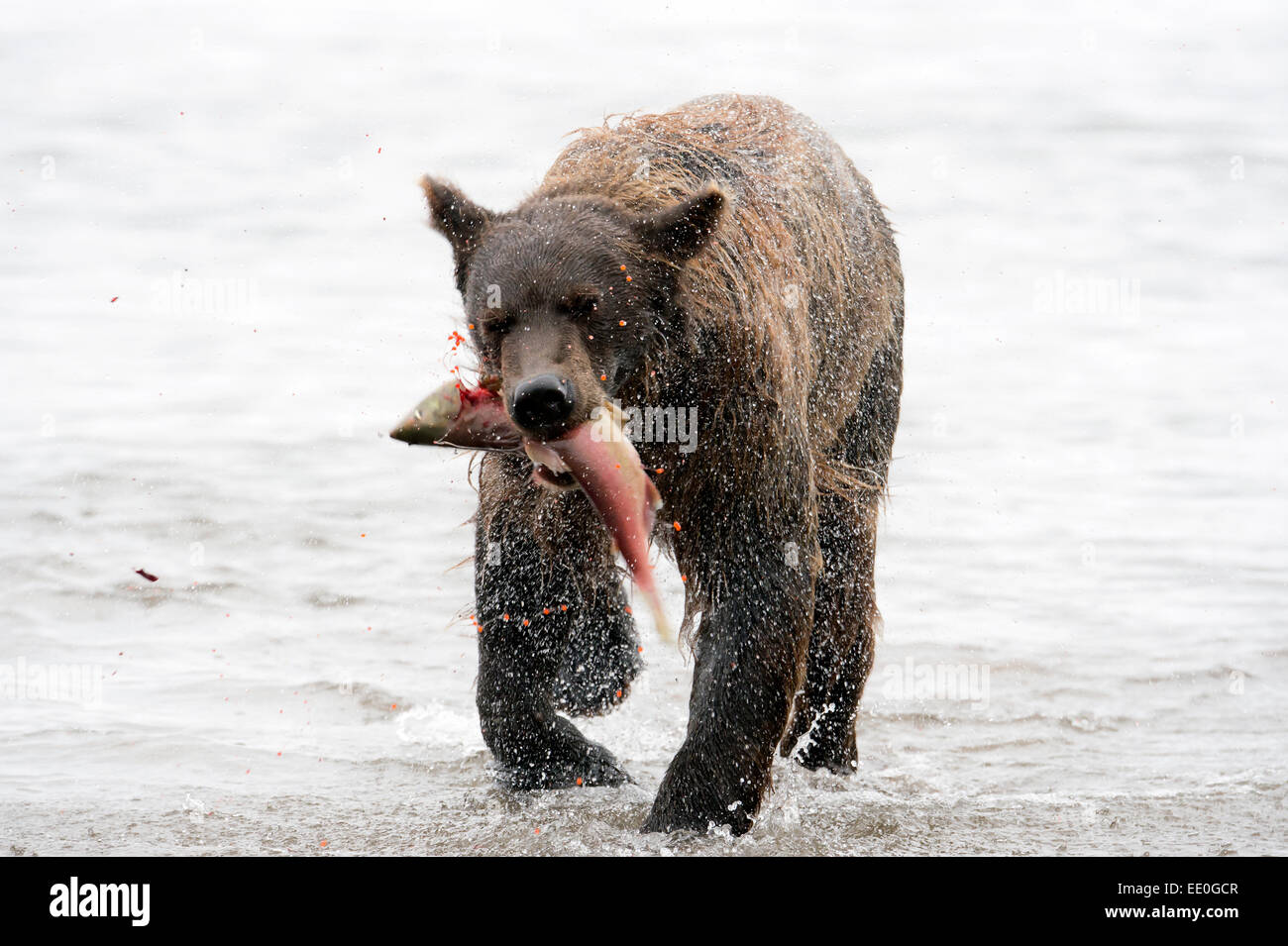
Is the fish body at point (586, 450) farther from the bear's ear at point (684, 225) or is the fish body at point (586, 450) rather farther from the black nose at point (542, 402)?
the bear's ear at point (684, 225)

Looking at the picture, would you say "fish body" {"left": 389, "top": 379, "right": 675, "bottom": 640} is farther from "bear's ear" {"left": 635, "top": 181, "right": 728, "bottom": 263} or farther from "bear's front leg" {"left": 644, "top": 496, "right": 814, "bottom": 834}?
"bear's front leg" {"left": 644, "top": 496, "right": 814, "bottom": 834}

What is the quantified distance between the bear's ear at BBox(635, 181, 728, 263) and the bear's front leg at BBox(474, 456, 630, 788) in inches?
39.1

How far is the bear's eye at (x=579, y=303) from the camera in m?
4.53

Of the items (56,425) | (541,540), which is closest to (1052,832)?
(541,540)

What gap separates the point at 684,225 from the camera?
4.72 m

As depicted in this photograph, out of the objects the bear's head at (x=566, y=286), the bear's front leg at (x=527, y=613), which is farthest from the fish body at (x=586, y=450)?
the bear's front leg at (x=527, y=613)

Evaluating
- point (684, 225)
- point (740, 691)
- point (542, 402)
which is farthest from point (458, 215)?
point (740, 691)

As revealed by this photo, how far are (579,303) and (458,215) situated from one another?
0.57 m

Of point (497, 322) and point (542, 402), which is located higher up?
point (497, 322)

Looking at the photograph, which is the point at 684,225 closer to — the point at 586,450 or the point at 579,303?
the point at 579,303

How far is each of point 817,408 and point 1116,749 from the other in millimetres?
2349

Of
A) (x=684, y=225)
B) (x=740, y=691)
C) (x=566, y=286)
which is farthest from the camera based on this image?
(x=740, y=691)

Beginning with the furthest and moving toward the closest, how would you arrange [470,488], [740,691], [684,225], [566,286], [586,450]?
[470,488], [740,691], [684,225], [566,286], [586,450]

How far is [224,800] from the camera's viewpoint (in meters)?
5.60
